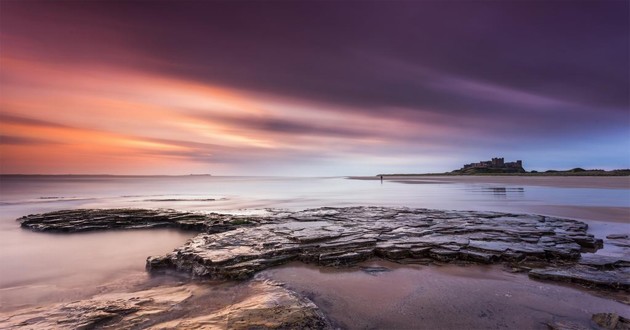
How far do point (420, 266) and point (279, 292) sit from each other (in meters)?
3.87

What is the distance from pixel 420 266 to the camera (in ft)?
26.2

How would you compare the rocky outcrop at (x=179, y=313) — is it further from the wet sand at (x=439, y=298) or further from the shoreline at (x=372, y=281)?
the wet sand at (x=439, y=298)

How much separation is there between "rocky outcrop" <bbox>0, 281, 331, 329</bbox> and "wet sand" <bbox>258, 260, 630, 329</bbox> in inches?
27.1

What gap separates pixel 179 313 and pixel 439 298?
4.79 m

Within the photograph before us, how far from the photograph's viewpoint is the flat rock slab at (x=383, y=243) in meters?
8.11

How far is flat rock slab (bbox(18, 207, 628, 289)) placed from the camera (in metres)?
8.11

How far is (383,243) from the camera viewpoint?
9531 millimetres

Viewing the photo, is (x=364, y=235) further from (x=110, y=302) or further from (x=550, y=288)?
(x=110, y=302)

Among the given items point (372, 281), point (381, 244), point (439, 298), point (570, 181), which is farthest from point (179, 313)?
point (570, 181)

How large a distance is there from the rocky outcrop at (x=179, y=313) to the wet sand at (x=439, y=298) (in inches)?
27.1

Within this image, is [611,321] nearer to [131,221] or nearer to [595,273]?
[595,273]

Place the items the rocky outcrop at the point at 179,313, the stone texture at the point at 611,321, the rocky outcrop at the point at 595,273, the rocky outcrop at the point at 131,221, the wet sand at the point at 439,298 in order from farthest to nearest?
the rocky outcrop at the point at 131,221
the rocky outcrop at the point at 595,273
the wet sand at the point at 439,298
the rocky outcrop at the point at 179,313
the stone texture at the point at 611,321

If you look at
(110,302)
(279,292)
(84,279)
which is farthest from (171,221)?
(279,292)

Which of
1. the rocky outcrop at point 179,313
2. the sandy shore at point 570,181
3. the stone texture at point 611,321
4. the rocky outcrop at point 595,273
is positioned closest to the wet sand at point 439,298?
the stone texture at point 611,321
